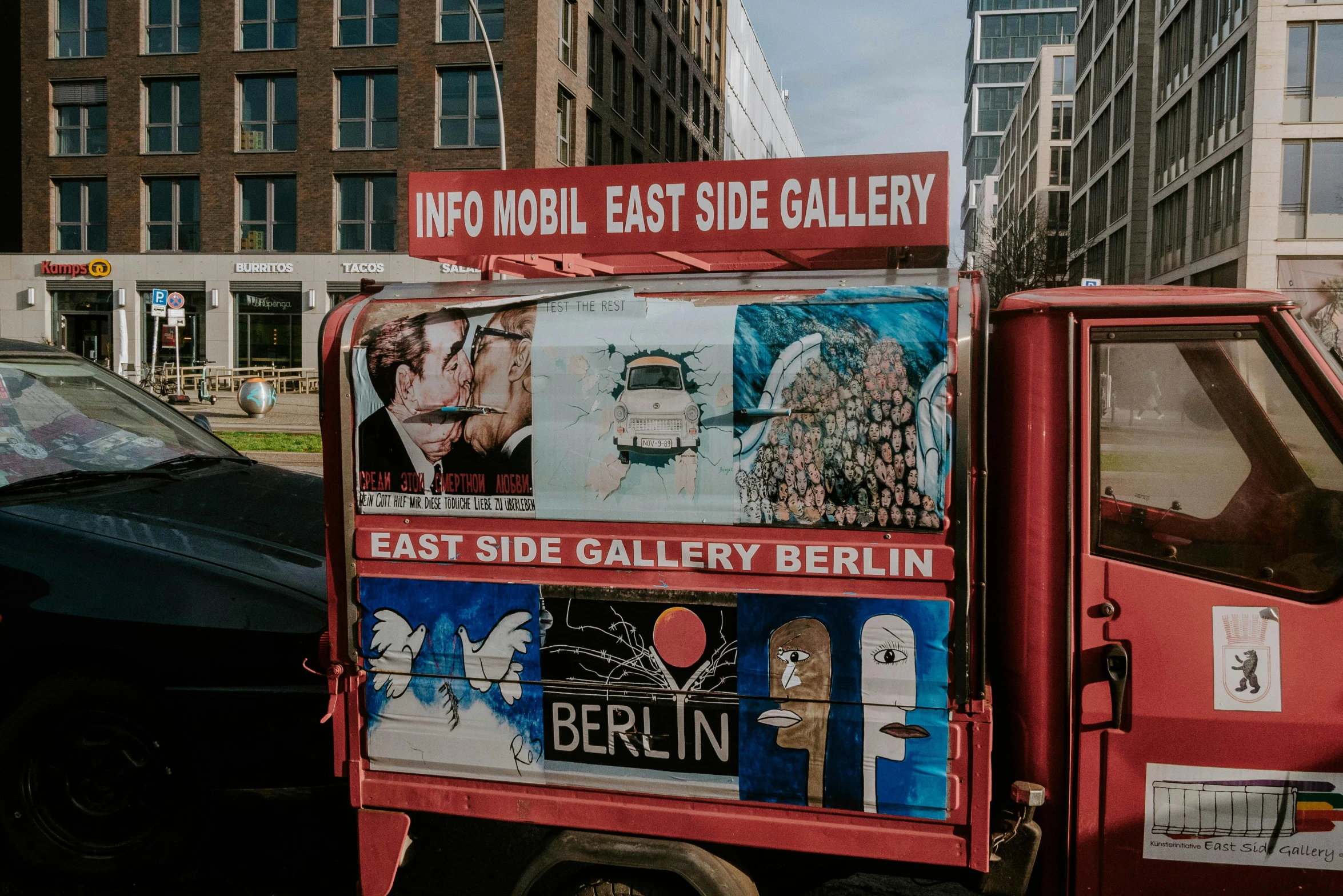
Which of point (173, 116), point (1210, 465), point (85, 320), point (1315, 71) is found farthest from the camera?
point (85, 320)

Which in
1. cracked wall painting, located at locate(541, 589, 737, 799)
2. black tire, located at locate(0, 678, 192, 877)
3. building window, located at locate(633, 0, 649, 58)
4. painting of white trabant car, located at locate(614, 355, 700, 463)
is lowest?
black tire, located at locate(0, 678, 192, 877)

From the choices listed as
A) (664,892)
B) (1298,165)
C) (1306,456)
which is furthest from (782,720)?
(1298,165)

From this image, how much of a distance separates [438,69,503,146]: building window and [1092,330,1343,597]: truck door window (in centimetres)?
3282

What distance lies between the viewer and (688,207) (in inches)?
106

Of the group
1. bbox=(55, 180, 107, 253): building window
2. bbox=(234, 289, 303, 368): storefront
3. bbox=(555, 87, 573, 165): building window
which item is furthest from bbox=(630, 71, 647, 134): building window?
bbox=(55, 180, 107, 253): building window

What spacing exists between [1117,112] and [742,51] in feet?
85.4

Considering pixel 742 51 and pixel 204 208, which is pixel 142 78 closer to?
pixel 204 208

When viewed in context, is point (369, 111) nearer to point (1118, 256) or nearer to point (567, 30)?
point (567, 30)

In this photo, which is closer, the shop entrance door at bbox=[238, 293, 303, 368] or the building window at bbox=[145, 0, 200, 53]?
the building window at bbox=[145, 0, 200, 53]

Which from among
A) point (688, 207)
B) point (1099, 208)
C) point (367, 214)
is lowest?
point (688, 207)

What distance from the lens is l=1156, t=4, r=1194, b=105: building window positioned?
4016 cm

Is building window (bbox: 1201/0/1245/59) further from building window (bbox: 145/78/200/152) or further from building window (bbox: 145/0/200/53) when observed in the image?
building window (bbox: 145/78/200/152)

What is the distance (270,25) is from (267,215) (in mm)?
6386

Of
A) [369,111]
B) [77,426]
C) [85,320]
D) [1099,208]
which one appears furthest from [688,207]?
[1099,208]
